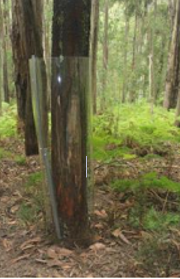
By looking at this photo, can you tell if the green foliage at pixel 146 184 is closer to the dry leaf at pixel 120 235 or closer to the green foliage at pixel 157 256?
the dry leaf at pixel 120 235

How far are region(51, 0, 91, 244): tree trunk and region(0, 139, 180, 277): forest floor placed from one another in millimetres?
286

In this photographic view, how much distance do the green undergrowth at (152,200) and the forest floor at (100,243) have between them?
1cm

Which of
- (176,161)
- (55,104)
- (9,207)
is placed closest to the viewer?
(55,104)

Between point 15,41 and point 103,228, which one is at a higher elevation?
point 15,41

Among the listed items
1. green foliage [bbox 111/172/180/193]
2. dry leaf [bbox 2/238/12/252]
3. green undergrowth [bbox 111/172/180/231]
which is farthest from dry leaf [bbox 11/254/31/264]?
green foliage [bbox 111/172/180/193]

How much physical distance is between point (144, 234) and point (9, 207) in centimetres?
197

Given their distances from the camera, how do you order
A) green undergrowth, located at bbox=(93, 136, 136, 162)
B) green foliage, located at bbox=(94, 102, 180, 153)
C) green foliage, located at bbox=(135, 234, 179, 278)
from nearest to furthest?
green foliage, located at bbox=(135, 234, 179, 278), green undergrowth, located at bbox=(93, 136, 136, 162), green foliage, located at bbox=(94, 102, 180, 153)

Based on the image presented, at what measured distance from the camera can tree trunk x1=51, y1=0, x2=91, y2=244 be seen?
10.4ft

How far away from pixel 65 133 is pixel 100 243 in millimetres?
1177

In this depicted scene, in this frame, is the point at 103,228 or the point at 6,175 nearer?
the point at 103,228

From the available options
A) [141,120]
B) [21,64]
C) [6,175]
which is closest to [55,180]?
[6,175]

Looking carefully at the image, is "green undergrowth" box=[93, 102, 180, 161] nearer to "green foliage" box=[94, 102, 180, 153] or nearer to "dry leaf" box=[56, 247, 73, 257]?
"green foliage" box=[94, 102, 180, 153]

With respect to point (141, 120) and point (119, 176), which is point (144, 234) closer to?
point (119, 176)

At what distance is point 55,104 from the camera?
3.28 meters
